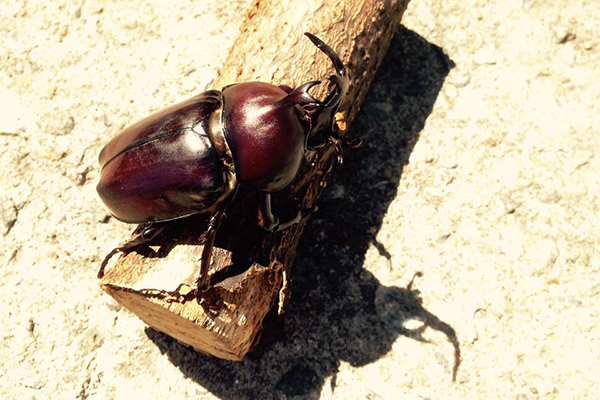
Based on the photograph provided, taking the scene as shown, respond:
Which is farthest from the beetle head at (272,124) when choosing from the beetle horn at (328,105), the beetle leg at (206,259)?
the beetle leg at (206,259)

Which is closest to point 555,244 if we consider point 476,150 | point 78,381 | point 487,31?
point 476,150

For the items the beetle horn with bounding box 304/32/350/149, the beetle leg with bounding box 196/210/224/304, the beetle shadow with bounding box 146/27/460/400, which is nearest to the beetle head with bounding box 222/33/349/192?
the beetle horn with bounding box 304/32/350/149

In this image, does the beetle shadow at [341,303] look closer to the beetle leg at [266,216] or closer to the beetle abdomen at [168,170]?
the beetle leg at [266,216]

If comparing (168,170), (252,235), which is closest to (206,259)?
(252,235)

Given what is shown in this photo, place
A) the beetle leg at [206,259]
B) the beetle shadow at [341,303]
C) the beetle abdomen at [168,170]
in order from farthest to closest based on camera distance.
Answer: the beetle shadow at [341,303] < the beetle abdomen at [168,170] < the beetle leg at [206,259]

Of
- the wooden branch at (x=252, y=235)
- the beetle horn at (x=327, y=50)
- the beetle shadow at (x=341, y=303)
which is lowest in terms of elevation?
the beetle shadow at (x=341, y=303)

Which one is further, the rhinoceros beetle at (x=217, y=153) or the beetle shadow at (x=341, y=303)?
the beetle shadow at (x=341, y=303)

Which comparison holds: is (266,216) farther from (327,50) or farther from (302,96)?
(327,50)
